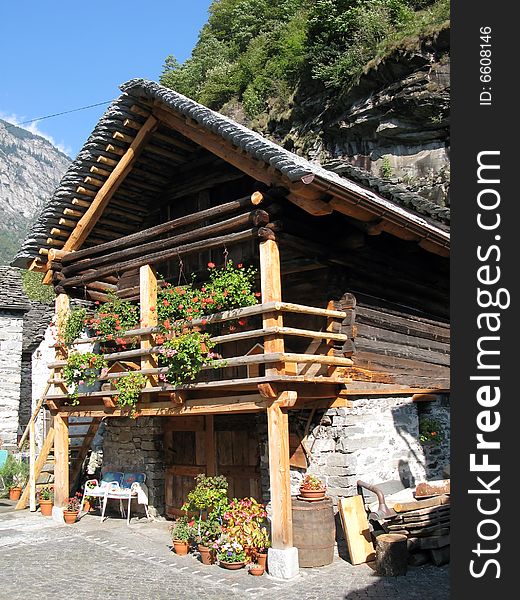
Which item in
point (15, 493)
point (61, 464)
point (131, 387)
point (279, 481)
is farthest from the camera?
point (15, 493)

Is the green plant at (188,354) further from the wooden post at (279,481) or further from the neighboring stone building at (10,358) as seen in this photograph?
the neighboring stone building at (10,358)

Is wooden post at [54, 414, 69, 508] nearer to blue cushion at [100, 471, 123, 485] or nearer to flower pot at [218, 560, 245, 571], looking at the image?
blue cushion at [100, 471, 123, 485]

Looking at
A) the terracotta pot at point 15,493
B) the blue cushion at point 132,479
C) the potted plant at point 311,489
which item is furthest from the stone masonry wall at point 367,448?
the terracotta pot at point 15,493

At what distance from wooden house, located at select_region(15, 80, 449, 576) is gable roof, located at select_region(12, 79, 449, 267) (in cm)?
3

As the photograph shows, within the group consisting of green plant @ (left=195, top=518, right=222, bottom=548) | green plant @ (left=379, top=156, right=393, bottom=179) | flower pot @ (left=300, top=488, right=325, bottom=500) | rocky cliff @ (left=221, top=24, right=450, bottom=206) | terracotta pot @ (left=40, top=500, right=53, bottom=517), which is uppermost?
rocky cliff @ (left=221, top=24, right=450, bottom=206)

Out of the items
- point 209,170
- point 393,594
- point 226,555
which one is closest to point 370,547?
point 393,594

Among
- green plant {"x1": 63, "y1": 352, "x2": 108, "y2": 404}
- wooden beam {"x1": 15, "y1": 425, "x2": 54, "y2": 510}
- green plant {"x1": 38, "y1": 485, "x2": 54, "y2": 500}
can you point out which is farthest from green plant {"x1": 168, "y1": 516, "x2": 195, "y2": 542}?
wooden beam {"x1": 15, "y1": 425, "x2": 54, "y2": 510}

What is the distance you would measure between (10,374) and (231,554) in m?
13.4

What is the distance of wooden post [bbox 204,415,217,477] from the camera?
10.7m

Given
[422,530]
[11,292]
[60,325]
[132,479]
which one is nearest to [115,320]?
[60,325]

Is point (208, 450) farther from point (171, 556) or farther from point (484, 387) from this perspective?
point (484, 387)

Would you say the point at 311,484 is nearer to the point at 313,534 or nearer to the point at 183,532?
the point at 313,534

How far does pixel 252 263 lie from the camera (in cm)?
1045

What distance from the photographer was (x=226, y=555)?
8.11 meters
